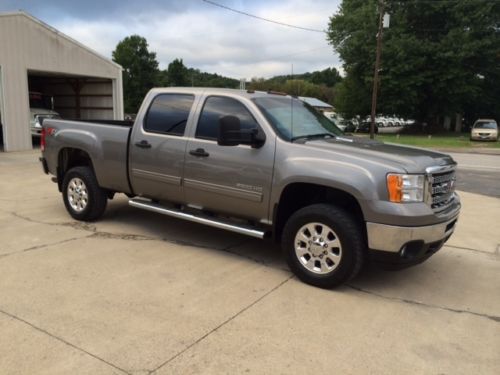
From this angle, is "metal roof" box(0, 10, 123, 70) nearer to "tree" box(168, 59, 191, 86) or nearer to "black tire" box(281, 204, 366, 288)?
"black tire" box(281, 204, 366, 288)

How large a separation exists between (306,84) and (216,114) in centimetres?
9410

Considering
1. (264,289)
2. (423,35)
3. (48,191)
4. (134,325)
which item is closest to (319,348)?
(264,289)

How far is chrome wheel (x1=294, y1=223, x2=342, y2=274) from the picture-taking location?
14.2ft

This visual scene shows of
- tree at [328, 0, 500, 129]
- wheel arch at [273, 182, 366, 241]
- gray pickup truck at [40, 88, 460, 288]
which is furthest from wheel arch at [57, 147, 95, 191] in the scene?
tree at [328, 0, 500, 129]

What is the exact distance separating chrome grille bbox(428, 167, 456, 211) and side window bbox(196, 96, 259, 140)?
196cm

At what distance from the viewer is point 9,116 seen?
53.4ft

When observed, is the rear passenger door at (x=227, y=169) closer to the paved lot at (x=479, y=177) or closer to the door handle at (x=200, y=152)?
the door handle at (x=200, y=152)

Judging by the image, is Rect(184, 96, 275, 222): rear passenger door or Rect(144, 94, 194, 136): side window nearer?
Rect(184, 96, 275, 222): rear passenger door

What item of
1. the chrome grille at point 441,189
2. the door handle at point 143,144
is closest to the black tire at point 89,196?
the door handle at point 143,144

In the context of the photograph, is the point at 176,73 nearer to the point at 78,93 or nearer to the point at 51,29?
the point at 78,93

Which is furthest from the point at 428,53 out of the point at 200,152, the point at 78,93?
the point at 200,152

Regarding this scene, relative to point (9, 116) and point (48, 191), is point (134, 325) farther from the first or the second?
→ point (9, 116)

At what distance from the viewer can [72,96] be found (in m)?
22.8

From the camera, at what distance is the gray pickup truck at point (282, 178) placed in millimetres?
4113
